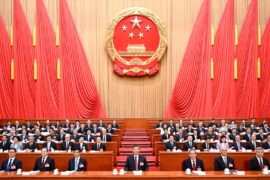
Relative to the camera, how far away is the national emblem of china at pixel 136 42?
17.2 meters

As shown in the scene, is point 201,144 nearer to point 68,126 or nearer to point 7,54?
point 68,126

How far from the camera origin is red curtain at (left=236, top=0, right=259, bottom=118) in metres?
15.9

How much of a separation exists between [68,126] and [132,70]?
4636mm

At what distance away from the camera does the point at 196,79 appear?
1625 cm

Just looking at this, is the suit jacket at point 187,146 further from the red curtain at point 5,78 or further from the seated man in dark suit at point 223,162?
the red curtain at point 5,78

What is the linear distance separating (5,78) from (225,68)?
28.2 feet

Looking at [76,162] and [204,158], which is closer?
[76,162]

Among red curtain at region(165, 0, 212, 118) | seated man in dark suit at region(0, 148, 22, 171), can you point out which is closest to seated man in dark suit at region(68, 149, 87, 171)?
seated man in dark suit at region(0, 148, 22, 171)

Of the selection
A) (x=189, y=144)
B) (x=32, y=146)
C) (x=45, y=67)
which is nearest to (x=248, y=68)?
Result: (x=189, y=144)

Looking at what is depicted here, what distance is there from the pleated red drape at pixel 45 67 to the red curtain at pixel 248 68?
7.06m

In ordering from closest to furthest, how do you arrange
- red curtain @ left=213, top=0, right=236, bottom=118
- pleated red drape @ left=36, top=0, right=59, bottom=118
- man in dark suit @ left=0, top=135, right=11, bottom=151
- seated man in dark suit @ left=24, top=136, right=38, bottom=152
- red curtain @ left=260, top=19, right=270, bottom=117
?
seated man in dark suit @ left=24, top=136, right=38, bottom=152 → man in dark suit @ left=0, top=135, right=11, bottom=151 → red curtain @ left=213, top=0, right=236, bottom=118 → pleated red drape @ left=36, top=0, right=59, bottom=118 → red curtain @ left=260, top=19, right=270, bottom=117

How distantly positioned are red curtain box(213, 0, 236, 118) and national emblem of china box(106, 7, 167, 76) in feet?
7.95

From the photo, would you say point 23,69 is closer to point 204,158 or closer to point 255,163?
point 204,158

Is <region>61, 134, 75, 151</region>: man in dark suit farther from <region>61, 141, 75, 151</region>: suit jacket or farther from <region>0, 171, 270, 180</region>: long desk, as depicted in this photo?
<region>0, 171, 270, 180</region>: long desk
